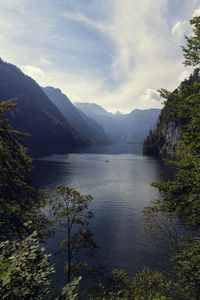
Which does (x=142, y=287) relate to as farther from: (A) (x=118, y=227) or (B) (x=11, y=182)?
(A) (x=118, y=227)

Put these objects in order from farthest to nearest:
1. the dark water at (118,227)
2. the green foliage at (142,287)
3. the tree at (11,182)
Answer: the dark water at (118,227) < the green foliage at (142,287) < the tree at (11,182)

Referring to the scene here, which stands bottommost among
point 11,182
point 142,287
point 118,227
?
point 118,227

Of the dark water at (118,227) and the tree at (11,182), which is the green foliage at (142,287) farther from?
the tree at (11,182)

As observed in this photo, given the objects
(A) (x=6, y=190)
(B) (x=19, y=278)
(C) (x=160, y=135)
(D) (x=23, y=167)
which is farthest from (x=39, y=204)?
(C) (x=160, y=135)

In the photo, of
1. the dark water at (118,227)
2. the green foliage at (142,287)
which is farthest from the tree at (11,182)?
the dark water at (118,227)

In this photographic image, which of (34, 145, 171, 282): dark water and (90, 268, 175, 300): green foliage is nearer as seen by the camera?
(90, 268, 175, 300): green foliage

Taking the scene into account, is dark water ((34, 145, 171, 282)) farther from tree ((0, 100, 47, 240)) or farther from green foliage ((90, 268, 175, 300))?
tree ((0, 100, 47, 240))

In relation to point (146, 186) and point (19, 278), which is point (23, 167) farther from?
point (146, 186)

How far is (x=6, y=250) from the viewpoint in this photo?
6133 mm

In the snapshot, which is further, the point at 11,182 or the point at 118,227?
the point at 118,227

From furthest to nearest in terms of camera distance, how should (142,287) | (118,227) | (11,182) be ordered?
(118,227) → (142,287) → (11,182)

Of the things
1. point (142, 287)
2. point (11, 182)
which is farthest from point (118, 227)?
point (11, 182)

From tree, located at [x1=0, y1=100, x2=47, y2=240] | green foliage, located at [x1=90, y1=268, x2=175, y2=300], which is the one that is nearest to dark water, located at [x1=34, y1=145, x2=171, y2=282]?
green foliage, located at [x1=90, y1=268, x2=175, y2=300]

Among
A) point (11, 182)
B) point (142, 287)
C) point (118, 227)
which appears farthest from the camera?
point (118, 227)
